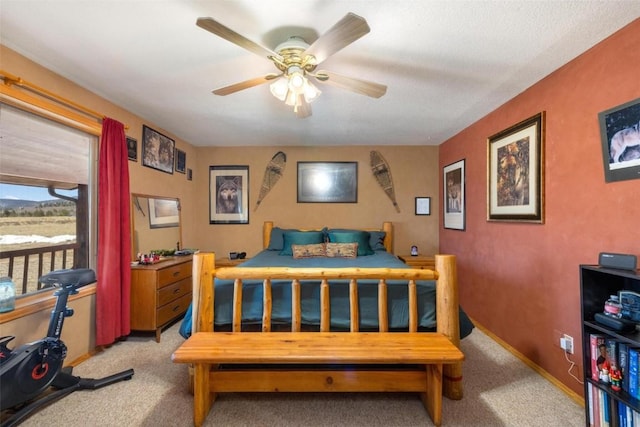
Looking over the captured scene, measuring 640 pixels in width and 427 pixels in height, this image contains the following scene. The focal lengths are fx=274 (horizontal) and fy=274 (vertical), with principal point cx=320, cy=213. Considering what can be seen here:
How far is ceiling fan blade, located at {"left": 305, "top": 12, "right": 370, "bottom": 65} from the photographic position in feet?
3.78

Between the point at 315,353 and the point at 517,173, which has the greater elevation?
the point at 517,173

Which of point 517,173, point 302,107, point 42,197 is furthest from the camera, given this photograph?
point 517,173

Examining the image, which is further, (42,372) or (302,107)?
(302,107)

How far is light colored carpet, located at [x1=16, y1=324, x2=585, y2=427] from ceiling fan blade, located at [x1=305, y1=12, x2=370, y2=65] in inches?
80.8

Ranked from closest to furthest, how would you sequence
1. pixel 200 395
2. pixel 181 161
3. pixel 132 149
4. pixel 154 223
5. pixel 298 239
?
pixel 200 395
pixel 132 149
pixel 154 223
pixel 298 239
pixel 181 161

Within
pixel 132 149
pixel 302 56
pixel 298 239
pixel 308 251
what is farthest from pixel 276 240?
pixel 302 56

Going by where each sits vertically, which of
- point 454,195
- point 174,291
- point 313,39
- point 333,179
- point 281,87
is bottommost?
point 174,291

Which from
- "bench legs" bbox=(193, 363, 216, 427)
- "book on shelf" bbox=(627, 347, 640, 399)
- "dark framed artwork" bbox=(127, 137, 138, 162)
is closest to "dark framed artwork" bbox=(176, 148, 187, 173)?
"dark framed artwork" bbox=(127, 137, 138, 162)

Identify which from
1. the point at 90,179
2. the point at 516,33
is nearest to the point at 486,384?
the point at 516,33

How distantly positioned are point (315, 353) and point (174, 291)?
2043mm

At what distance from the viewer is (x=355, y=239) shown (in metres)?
3.41

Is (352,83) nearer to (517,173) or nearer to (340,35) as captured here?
(340,35)

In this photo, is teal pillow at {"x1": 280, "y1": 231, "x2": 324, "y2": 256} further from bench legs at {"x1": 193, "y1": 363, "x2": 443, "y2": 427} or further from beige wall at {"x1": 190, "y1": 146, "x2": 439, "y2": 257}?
bench legs at {"x1": 193, "y1": 363, "x2": 443, "y2": 427}

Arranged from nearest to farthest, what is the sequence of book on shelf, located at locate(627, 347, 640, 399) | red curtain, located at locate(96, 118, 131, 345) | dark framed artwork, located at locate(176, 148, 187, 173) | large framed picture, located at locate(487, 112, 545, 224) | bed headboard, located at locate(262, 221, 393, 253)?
book on shelf, located at locate(627, 347, 640, 399), large framed picture, located at locate(487, 112, 545, 224), red curtain, located at locate(96, 118, 131, 345), dark framed artwork, located at locate(176, 148, 187, 173), bed headboard, located at locate(262, 221, 393, 253)
